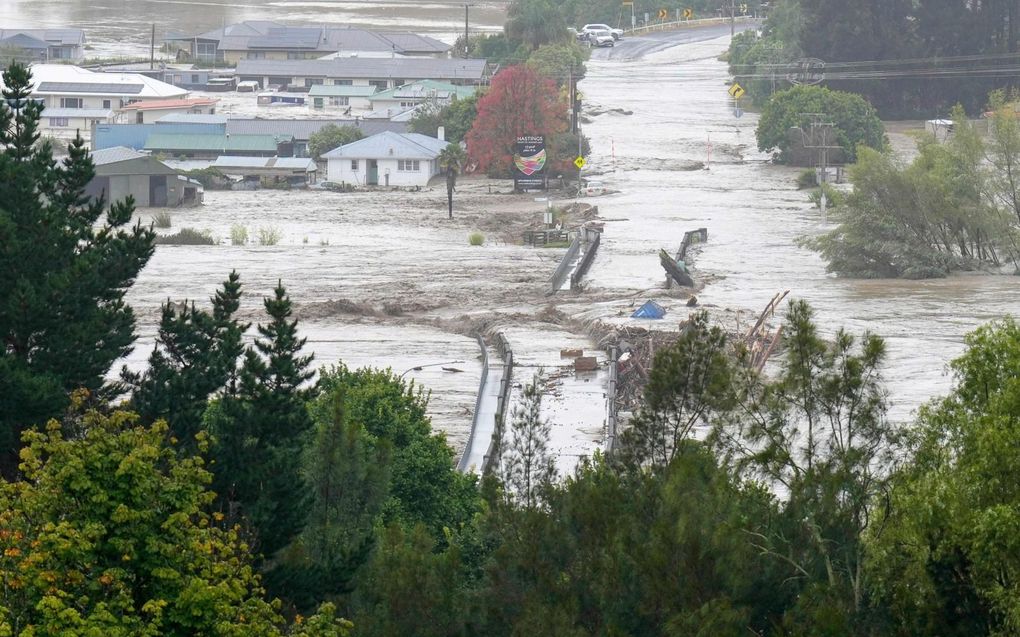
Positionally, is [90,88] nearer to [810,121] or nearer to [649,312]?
[810,121]

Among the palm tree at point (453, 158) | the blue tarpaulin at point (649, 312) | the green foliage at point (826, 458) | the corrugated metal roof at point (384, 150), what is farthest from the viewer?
the corrugated metal roof at point (384, 150)

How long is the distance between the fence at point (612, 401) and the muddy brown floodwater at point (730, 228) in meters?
5.39

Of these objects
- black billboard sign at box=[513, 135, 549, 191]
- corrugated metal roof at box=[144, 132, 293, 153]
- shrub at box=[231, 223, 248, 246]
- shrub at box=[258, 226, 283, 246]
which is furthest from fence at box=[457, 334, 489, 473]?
corrugated metal roof at box=[144, 132, 293, 153]

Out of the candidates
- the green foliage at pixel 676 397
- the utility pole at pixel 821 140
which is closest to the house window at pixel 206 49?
the utility pole at pixel 821 140

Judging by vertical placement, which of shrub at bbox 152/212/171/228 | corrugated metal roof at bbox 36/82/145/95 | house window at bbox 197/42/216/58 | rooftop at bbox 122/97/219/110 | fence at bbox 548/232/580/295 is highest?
house window at bbox 197/42/216/58

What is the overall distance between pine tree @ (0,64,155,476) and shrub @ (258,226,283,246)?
133ft

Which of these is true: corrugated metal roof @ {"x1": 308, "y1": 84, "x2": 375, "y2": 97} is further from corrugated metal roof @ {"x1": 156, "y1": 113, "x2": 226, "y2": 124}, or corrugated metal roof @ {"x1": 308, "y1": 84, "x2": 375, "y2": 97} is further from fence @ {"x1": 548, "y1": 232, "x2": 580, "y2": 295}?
fence @ {"x1": 548, "y1": 232, "x2": 580, "y2": 295}

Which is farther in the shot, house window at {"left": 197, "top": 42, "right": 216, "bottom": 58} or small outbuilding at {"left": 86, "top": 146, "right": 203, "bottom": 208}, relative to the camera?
house window at {"left": 197, "top": 42, "right": 216, "bottom": 58}

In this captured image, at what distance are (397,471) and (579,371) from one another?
14.4 meters

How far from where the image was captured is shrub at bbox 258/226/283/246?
61688mm

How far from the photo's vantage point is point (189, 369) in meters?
19.3

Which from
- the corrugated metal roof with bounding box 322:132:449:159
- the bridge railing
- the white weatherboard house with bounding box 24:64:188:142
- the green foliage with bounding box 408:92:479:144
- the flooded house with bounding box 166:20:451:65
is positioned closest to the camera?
the corrugated metal roof with bounding box 322:132:449:159

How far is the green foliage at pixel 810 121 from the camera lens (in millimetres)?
82812

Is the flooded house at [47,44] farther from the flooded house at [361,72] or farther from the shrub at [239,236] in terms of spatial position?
the shrub at [239,236]
